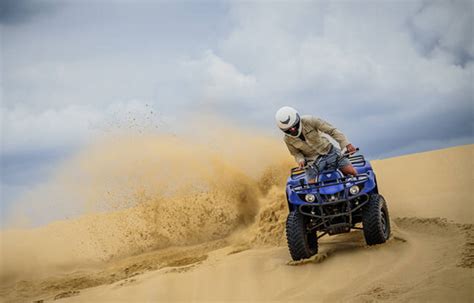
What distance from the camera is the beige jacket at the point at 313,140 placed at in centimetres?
834

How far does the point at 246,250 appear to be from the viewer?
33.2 feet

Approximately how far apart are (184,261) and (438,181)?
8.69m

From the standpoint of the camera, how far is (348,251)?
798 cm

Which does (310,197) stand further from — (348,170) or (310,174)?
(348,170)

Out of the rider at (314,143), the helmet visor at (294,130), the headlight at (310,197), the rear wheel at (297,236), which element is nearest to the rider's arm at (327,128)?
the rider at (314,143)

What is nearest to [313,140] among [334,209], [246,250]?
[334,209]

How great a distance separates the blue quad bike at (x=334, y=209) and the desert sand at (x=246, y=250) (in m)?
0.31

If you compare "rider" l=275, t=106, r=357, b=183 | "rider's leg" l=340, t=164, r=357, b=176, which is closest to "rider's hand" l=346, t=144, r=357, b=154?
"rider" l=275, t=106, r=357, b=183

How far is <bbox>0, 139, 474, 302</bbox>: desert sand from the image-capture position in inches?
266

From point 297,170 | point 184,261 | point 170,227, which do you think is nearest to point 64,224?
point 170,227

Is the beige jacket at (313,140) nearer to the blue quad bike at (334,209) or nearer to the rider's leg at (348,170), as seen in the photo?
the rider's leg at (348,170)

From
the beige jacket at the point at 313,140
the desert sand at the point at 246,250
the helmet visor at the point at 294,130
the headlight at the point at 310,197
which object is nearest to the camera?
the desert sand at the point at 246,250

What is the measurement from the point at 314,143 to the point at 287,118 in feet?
2.73

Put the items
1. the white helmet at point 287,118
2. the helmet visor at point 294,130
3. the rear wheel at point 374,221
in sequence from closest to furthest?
the rear wheel at point 374,221 < the white helmet at point 287,118 < the helmet visor at point 294,130
